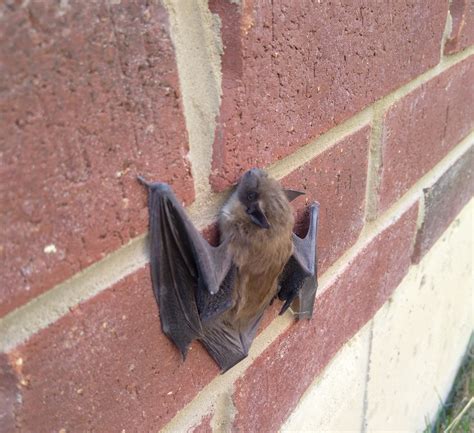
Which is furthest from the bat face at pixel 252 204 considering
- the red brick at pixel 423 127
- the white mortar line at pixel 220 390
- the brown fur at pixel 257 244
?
the red brick at pixel 423 127

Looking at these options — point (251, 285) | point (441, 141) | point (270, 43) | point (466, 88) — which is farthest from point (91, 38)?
point (466, 88)

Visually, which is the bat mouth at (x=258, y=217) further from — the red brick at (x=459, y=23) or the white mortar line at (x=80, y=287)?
the red brick at (x=459, y=23)

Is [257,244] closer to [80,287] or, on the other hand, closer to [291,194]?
[291,194]

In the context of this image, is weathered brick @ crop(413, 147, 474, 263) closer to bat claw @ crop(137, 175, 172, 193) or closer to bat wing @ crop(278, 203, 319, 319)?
bat wing @ crop(278, 203, 319, 319)

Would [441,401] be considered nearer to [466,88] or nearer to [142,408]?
[466,88]

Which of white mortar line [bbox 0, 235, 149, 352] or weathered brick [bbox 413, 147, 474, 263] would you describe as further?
weathered brick [bbox 413, 147, 474, 263]

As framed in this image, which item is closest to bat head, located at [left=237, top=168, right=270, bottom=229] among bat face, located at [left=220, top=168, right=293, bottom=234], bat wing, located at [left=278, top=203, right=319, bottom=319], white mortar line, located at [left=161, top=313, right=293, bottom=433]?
bat face, located at [left=220, top=168, right=293, bottom=234]

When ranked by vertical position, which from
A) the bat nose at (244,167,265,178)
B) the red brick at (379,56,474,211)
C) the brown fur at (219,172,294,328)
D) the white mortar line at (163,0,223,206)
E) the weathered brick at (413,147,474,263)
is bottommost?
the weathered brick at (413,147,474,263)
